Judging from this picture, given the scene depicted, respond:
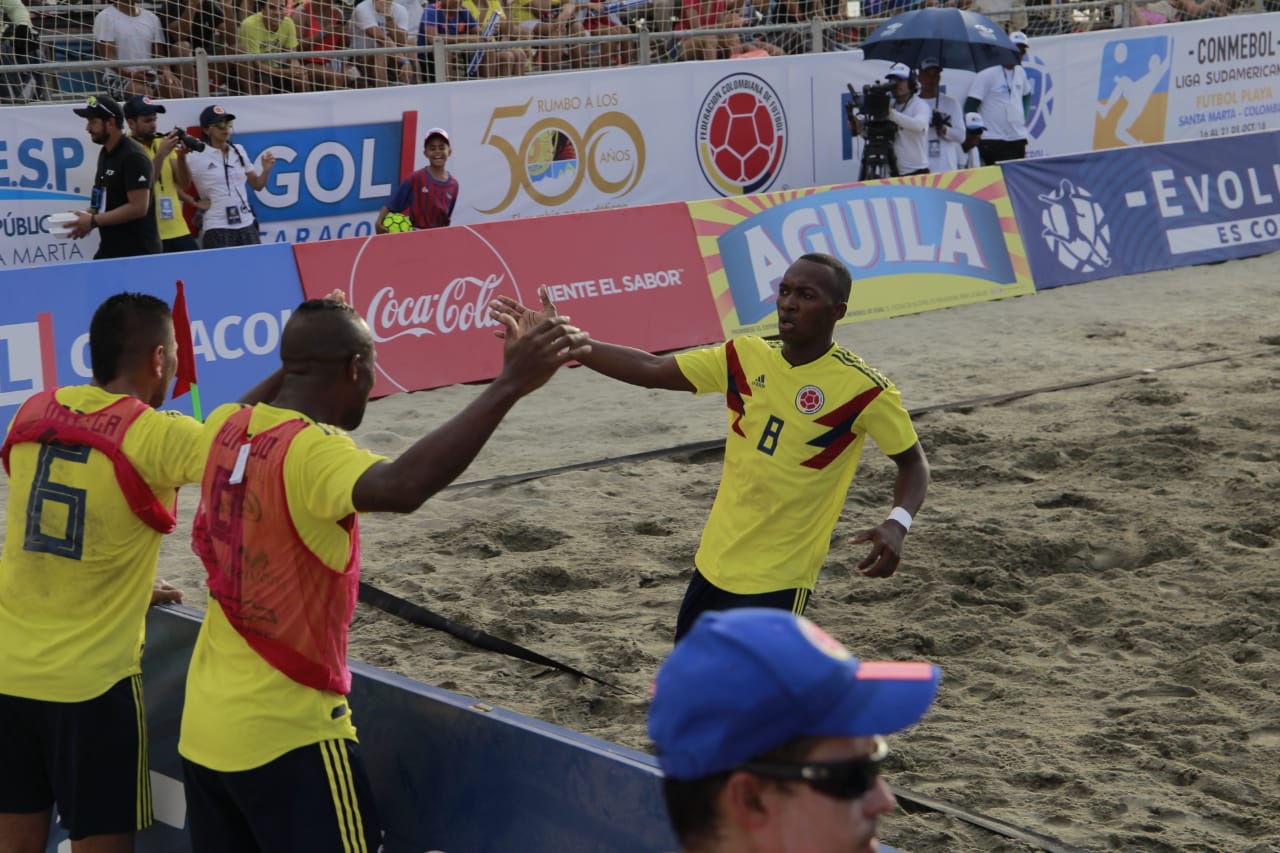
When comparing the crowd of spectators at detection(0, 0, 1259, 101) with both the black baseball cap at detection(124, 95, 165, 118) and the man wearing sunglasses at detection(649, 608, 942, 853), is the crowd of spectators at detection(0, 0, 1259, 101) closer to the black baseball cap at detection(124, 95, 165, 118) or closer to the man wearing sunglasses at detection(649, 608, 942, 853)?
the black baseball cap at detection(124, 95, 165, 118)

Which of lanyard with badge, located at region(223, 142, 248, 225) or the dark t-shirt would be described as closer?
the dark t-shirt

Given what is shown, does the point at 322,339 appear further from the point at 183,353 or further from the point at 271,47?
the point at 271,47

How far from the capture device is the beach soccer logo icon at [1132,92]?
19359 millimetres

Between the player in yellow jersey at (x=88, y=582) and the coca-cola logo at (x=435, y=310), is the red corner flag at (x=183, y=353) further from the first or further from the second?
the coca-cola logo at (x=435, y=310)

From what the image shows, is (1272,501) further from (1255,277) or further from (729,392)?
(1255,277)

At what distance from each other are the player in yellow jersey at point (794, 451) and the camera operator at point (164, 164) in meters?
7.75

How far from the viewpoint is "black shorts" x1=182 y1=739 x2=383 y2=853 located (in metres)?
3.31

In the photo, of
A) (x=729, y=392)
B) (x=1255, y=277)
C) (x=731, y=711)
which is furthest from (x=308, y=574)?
(x=1255, y=277)

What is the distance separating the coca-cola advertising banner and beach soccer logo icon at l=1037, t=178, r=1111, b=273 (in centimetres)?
412

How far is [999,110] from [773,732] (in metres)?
16.1

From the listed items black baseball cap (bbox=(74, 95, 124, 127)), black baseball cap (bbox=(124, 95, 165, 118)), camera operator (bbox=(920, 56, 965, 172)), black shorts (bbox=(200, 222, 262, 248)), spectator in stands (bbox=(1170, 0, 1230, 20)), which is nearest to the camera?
black baseball cap (bbox=(74, 95, 124, 127))

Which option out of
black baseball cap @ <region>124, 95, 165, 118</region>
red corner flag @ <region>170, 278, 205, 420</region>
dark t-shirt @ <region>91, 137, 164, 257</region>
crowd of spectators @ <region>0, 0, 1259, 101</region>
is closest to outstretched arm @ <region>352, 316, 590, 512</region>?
red corner flag @ <region>170, 278, 205, 420</region>

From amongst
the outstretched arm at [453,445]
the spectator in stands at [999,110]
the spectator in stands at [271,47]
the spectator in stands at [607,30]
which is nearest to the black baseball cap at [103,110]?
the spectator in stands at [271,47]

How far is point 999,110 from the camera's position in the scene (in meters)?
16.9
